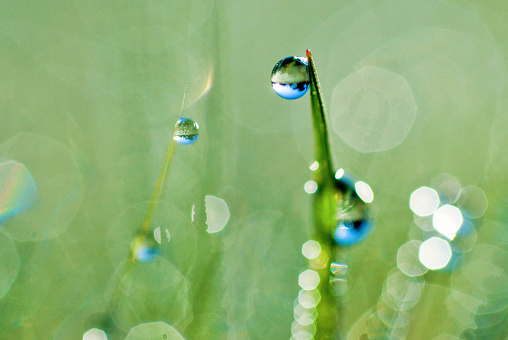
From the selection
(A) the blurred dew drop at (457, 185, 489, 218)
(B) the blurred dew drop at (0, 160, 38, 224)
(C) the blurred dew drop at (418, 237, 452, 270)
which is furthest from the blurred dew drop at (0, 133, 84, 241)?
(A) the blurred dew drop at (457, 185, 489, 218)

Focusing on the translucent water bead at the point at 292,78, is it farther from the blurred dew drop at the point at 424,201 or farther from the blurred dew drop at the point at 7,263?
the blurred dew drop at the point at 7,263

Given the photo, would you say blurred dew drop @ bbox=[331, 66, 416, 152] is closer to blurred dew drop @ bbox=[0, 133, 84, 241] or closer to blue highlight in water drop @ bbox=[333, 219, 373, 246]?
blue highlight in water drop @ bbox=[333, 219, 373, 246]

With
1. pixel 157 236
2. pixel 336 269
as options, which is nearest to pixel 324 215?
pixel 336 269

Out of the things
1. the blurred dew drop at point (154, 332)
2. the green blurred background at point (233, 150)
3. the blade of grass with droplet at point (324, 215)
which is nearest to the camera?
the blade of grass with droplet at point (324, 215)

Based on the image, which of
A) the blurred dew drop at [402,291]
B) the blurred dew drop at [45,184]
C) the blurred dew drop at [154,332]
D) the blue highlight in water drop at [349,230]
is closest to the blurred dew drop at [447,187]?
the blurred dew drop at [402,291]

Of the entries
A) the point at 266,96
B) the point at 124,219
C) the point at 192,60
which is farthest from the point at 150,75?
the point at 124,219

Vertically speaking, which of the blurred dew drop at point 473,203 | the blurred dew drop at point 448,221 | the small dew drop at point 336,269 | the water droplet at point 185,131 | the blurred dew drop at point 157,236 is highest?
the water droplet at point 185,131

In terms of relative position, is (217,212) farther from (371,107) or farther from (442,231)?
(371,107)
